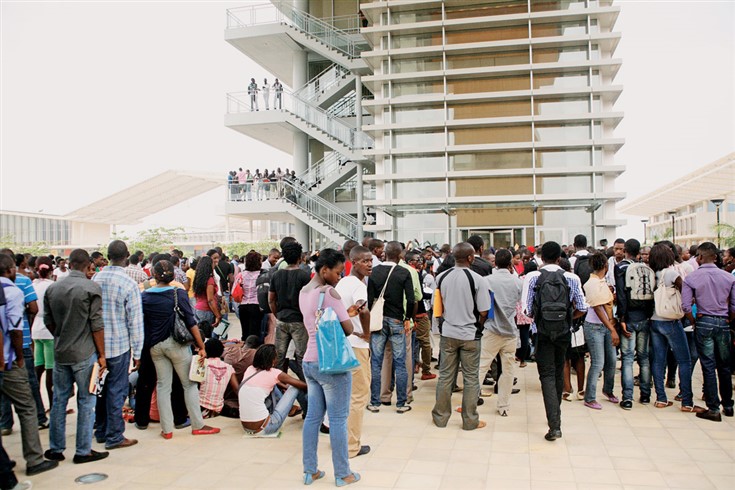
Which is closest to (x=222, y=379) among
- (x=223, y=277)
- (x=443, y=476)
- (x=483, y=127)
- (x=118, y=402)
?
(x=118, y=402)

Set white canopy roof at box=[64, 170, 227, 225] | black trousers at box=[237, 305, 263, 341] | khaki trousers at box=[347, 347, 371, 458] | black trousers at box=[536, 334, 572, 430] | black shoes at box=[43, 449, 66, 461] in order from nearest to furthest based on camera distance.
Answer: khaki trousers at box=[347, 347, 371, 458], black shoes at box=[43, 449, 66, 461], black trousers at box=[536, 334, 572, 430], black trousers at box=[237, 305, 263, 341], white canopy roof at box=[64, 170, 227, 225]

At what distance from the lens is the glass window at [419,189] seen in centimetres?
2844

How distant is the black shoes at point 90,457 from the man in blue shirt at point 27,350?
32.5 inches

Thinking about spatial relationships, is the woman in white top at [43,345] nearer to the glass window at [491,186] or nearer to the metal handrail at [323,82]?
the glass window at [491,186]

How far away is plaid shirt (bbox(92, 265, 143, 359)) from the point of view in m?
6.14

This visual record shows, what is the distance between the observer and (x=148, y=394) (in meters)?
7.08

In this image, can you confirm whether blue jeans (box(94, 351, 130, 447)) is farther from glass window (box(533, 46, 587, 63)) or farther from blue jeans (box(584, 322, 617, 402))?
glass window (box(533, 46, 587, 63))

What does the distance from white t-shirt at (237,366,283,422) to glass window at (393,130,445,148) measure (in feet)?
75.6

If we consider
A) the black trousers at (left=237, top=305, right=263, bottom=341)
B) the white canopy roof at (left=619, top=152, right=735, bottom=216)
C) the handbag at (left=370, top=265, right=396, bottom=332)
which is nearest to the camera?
the handbag at (left=370, top=265, right=396, bottom=332)

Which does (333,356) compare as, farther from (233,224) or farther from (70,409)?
(233,224)

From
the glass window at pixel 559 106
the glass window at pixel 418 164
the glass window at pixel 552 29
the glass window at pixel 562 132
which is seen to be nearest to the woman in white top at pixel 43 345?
the glass window at pixel 418 164

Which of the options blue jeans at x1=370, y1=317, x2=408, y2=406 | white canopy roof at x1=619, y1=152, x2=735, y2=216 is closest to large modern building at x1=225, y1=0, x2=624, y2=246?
blue jeans at x1=370, y1=317, x2=408, y2=406

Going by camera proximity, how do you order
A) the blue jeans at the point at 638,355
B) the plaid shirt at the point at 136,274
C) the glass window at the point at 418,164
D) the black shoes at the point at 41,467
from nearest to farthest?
the black shoes at the point at 41,467 < the blue jeans at the point at 638,355 < the plaid shirt at the point at 136,274 < the glass window at the point at 418,164

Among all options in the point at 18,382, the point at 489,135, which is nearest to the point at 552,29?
the point at 489,135
